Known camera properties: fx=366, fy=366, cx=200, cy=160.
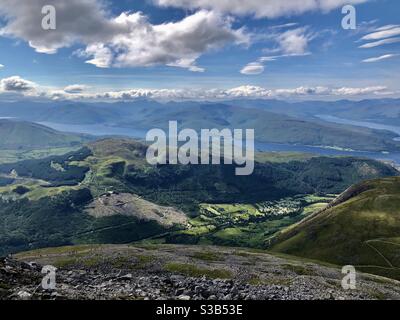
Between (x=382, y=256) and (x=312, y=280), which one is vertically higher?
(x=312, y=280)

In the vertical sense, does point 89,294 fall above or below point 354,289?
above

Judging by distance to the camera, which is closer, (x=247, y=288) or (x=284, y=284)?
(x=247, y=288)
